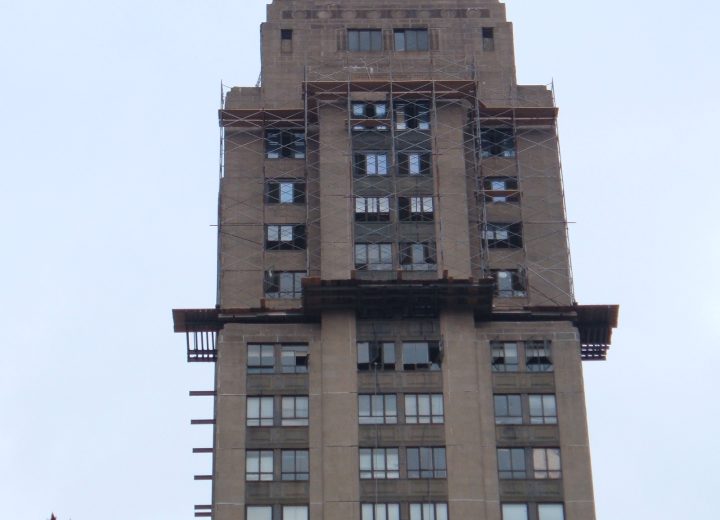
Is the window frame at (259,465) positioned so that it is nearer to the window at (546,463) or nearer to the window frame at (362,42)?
the window at (546,463)

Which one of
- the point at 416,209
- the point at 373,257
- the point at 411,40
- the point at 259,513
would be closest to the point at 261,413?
the point at 259,513

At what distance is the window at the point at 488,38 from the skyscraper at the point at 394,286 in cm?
15

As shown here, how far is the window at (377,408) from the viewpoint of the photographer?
110812 mm

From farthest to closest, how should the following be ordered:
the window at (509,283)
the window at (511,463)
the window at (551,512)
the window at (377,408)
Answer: the window at (509,283) < the window at (377,408) < the window at (511,463) < the window at (551,512)

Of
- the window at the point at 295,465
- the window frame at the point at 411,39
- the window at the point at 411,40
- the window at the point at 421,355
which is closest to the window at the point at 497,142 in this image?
the window frame at the point at 411,39

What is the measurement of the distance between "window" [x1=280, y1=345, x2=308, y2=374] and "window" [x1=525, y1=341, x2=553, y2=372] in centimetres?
1464

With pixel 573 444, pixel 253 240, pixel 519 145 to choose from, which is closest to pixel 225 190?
pixel 253 240

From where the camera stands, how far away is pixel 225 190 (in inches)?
4769

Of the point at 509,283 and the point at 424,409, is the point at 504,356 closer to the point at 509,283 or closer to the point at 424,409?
the point at 424,409

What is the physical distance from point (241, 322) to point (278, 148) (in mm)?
15053

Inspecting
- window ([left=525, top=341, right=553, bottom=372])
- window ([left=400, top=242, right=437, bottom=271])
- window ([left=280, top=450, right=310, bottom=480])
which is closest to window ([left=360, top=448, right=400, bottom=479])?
window ([left=280, top=450, right=310, bottom=480])

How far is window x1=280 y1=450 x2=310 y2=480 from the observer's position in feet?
358

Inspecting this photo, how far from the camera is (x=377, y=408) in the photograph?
365 ft

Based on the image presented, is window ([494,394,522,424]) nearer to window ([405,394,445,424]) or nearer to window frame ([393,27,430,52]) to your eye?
window ([405,394,445,424])
